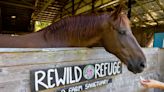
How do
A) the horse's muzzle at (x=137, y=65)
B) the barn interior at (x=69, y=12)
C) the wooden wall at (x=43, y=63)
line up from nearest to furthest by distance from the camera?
the wooden wall at (x=43, y=63) < the horse's muzzle at (x=137, y=65) < the barn interior at (x=69, y=12)

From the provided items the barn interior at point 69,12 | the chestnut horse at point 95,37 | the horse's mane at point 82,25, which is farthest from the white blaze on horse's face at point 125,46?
the barn interior at point 69,12

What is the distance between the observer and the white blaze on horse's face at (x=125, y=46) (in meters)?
1.33

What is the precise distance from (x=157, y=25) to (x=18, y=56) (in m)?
7.25

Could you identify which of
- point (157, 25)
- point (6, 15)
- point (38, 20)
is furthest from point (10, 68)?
point (38, 20)

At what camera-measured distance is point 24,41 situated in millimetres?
1638

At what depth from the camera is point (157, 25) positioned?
296 inches

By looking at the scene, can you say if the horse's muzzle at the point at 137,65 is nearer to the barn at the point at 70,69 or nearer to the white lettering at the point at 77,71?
the barn at the point at 70,69

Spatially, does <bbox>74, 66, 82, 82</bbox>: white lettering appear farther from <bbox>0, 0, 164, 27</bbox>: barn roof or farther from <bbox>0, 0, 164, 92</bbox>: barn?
<bbox>0, 0, 164, 27</bbox>: barn roof

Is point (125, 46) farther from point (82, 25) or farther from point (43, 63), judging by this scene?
point (43, 63)

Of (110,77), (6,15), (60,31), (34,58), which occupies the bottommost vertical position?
(110,77)

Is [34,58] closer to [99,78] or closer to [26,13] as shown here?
[99,78]

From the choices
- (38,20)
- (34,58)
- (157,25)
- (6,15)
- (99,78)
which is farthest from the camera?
(38,20)

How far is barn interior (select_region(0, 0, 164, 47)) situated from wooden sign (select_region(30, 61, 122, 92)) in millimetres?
2291

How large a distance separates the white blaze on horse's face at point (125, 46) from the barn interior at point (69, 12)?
94.2 inches
